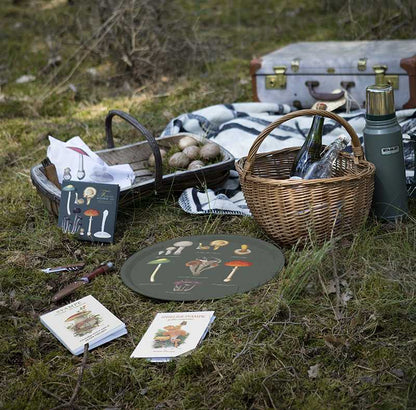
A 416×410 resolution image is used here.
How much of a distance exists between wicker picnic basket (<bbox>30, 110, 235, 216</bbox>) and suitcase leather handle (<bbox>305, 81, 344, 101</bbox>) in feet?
3.57

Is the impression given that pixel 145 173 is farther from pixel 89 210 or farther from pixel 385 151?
pixel 385 151

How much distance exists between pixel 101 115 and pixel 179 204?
6.44ft

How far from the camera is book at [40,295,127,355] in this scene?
2.33m

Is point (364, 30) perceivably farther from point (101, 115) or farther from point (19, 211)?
point (19, 211)

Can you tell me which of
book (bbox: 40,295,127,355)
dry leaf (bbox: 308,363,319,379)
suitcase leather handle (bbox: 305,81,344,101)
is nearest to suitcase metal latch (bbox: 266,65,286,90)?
suitcase leather handle (bbox: 305,81,344,101)

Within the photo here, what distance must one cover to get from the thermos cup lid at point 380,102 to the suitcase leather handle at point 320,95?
60.9 inches

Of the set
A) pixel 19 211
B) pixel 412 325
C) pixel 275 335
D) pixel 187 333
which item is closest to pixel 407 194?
pixel 412 325

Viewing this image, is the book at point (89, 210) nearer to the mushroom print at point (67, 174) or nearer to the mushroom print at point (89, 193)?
the mushroom print at point (89, 193)

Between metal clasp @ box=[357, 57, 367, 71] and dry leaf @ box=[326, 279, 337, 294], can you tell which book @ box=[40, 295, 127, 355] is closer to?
dry leaf @ box=[326, 279, 337, 294]

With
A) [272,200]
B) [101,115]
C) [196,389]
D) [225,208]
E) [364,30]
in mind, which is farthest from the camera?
[364,30]

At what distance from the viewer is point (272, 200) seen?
276 centimetres

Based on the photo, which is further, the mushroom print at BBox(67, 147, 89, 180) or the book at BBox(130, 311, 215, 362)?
the mushroom print at BBox(67, 147, 89, 180)

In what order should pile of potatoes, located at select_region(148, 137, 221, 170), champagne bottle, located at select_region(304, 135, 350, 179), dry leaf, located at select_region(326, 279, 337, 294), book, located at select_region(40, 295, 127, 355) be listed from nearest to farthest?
book, located at select_region(40, 295, 127, 355)
dry leaf, located at select_region(326, 279, 337, 294)
champagne bottle, located at select_region(304, 135, 350, 179)
pile of potatoes, located at select_region(148, 137, 221, 170)

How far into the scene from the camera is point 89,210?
3.08 meters
